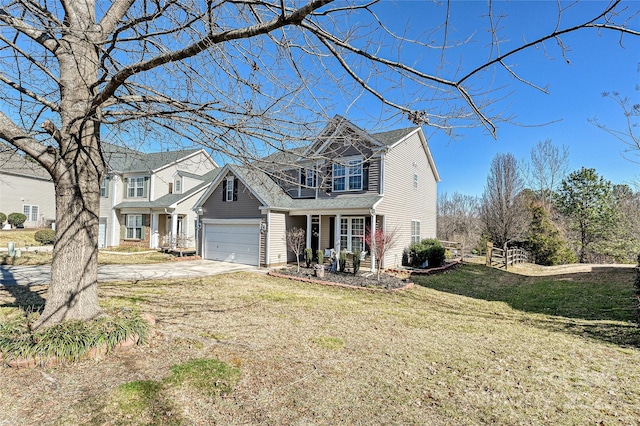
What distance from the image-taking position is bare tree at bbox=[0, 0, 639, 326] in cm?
299

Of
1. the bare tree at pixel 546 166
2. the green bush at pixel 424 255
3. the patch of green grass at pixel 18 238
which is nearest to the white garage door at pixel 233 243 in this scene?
the green bush at pixel 424 255

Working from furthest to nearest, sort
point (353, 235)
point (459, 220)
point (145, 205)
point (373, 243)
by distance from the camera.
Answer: point (459, 220)
point (145, 205)
point (353, 235)
point (373, 243)

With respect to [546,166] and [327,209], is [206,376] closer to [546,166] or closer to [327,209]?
[327,209]

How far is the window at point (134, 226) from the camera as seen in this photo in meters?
21.7

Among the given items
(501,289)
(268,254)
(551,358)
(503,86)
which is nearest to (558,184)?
(501,289)

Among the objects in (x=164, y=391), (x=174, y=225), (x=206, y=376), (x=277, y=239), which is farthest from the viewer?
(x=174, y=225)

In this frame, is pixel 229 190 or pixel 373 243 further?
pixel 229 190

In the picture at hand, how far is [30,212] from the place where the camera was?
26.8 m

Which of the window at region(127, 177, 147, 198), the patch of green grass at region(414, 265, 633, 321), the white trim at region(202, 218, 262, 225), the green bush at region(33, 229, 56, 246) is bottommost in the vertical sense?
the patch of green grass at region(414, 265, 633, 321)

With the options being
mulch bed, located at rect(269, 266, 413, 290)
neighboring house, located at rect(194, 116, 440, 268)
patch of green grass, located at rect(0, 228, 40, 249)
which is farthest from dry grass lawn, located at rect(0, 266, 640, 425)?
patch of green grass, located at rect(0, 228, 40, 249)

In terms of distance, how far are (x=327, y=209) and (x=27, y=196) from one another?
2847 cm

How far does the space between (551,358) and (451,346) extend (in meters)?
1.42

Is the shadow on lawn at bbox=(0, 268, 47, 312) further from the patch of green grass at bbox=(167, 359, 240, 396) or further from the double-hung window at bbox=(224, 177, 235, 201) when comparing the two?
the double-hung window at bbox=(224, 177, 235, 201)

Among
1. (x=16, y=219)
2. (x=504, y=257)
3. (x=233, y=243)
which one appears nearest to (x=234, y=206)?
(x=233, y=243)
